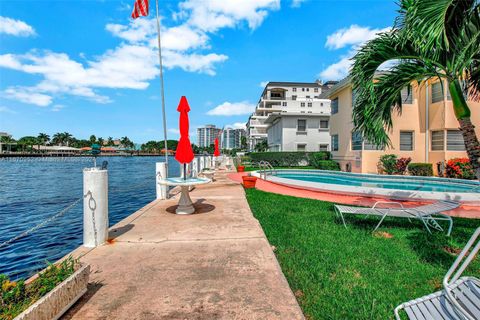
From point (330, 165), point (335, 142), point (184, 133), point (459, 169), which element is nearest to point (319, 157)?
point (335, 142)

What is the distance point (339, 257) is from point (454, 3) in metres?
5.26

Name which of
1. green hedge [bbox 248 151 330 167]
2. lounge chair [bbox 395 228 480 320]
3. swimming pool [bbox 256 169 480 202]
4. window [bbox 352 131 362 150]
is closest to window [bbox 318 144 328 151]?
green hedge [bbox 248 151 330 167]

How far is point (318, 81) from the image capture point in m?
81.7

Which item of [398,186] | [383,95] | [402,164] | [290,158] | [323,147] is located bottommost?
[398,186]

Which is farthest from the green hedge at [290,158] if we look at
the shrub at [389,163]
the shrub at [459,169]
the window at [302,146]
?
the shrub at [459,169]

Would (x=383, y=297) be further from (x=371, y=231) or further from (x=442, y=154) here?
(x=442, y=154)

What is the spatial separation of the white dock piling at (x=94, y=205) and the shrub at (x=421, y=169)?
748 inches

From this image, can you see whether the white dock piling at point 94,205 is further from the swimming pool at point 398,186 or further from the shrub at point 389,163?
the shrub at point 389,163

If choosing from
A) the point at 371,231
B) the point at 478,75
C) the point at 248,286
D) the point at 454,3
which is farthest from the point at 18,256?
the point at 478,75

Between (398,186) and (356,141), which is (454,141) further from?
(398,186)

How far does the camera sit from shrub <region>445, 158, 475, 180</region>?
1409 centimetres

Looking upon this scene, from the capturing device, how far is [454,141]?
16500 millimetres

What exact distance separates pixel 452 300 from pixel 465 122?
14.8 feet

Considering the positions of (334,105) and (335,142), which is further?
(335,142)
